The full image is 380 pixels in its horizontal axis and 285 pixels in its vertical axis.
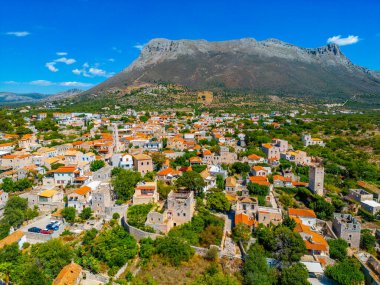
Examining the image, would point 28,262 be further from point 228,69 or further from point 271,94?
point 228,69

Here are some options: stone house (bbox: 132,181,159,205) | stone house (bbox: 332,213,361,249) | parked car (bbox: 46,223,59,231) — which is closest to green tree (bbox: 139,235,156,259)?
stone house (bbox: 132,181,159,205)

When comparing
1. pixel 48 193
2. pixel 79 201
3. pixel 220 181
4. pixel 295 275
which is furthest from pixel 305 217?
pixel 48 193

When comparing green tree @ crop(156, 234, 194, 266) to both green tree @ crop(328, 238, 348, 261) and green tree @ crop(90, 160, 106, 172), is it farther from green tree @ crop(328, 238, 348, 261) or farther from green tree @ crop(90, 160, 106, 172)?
green tree @ crop(90, 160, 106, 172)

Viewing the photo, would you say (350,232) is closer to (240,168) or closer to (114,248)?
(240,168)

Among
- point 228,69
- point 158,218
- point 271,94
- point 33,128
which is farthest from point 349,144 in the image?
point 228,69

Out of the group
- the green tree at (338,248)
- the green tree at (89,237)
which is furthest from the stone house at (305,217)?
the green tree at (89,237)

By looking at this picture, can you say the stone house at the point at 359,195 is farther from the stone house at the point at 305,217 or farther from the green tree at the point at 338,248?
the green tree at the point at 338,248

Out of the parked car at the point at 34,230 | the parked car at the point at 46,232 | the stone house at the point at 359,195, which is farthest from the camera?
Result: the stone house at the point at 359,195
